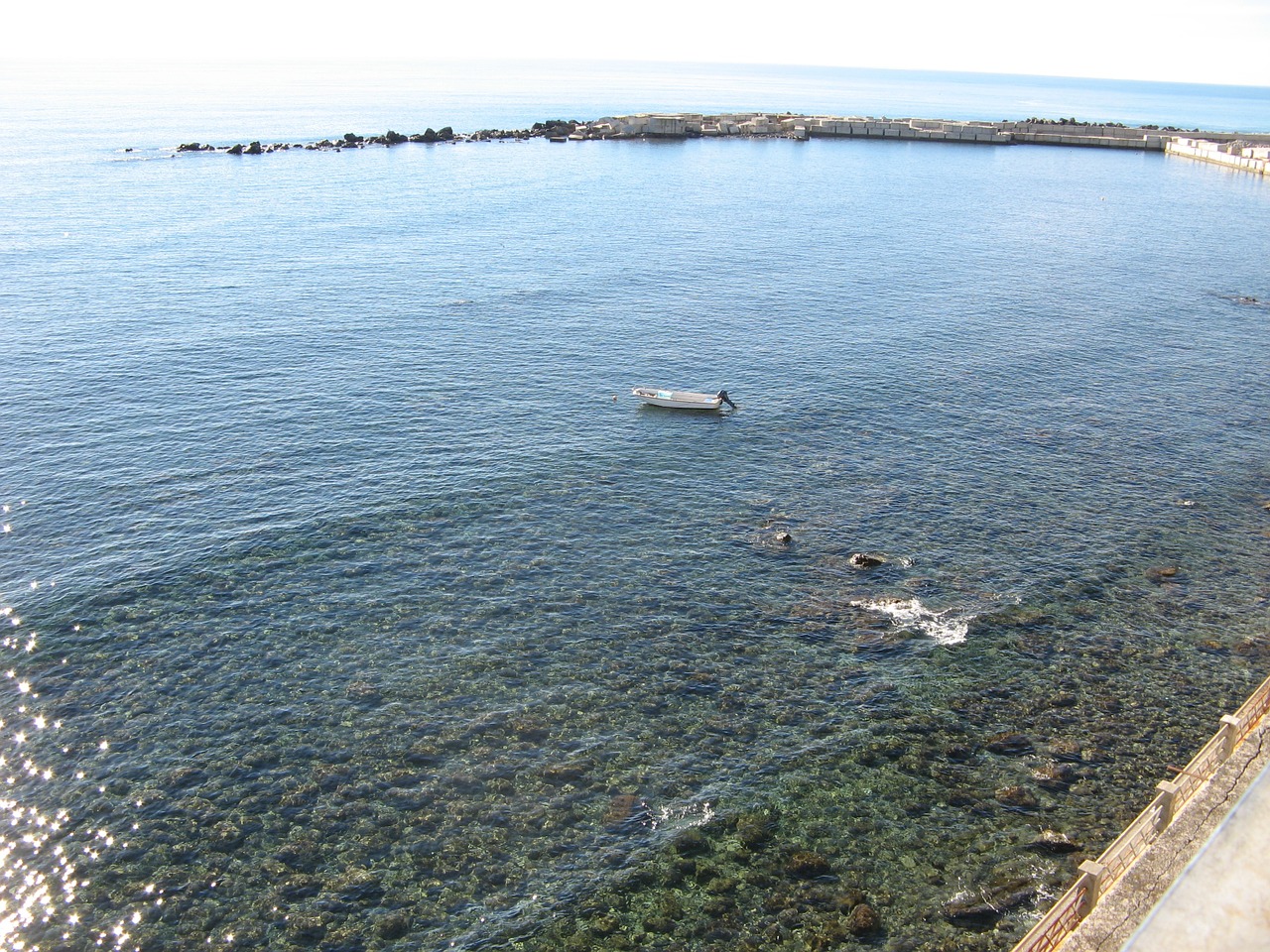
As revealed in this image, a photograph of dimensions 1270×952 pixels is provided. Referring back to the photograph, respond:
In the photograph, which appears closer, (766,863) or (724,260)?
(766,863)

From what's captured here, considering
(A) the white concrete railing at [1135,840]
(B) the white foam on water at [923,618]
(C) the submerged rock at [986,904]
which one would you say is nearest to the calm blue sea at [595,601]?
(C) the submerged rock at [986,904]

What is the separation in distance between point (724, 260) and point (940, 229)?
4465 centimetres

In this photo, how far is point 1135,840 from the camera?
27.9m

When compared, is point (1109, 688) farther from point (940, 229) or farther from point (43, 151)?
point (43, 151)

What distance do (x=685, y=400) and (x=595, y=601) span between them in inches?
1167

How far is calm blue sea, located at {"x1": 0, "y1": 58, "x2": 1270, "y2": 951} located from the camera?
117 feet

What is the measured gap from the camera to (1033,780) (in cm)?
3975

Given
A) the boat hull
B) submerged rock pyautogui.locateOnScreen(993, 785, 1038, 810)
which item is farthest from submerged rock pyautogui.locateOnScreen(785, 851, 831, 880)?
the boat hull

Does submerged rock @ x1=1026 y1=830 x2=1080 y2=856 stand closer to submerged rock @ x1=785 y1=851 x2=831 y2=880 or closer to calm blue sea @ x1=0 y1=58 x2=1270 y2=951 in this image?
calm blue sea @ x1=0 y1=58 x2=1270 y2=951

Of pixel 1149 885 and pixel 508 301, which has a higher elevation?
pixel 508 301

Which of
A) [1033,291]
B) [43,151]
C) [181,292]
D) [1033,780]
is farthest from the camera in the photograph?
[43,151]

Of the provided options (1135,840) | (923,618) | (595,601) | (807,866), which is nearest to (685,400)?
(595,601)

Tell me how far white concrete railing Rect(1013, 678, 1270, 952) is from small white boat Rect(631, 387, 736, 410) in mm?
48760

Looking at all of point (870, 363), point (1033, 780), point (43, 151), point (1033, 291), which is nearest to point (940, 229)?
point (1033, 291)
